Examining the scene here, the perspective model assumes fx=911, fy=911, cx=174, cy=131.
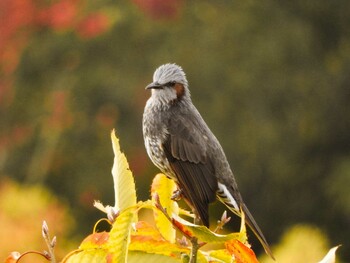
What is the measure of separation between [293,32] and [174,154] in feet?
Answer: 45.5

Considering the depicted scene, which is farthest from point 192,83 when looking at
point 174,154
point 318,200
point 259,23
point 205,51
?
point 174,154

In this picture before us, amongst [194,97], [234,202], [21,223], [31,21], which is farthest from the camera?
[194,97]

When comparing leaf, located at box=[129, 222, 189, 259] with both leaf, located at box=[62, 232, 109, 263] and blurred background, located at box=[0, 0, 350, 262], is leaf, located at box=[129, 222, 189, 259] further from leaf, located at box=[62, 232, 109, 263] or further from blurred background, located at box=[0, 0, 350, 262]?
blurred background, located at box=[0, 0, 350, 262]

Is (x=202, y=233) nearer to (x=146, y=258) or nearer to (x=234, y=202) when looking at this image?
(x=146, y=258)

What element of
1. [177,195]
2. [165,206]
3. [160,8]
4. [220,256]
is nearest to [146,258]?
[220,256]

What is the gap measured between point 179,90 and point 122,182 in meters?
1.66

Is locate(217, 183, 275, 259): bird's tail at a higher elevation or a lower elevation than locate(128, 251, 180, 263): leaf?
lower

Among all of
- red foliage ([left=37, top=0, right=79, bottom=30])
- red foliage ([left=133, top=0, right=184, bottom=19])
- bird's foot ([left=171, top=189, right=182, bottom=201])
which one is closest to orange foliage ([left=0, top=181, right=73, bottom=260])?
bird's foot ([left=171, top=189, right=182, bottom=201])

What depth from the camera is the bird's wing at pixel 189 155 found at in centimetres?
347

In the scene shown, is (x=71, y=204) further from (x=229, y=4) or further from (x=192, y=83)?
(x=229, y=4)

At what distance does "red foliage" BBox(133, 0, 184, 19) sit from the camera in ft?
53.5

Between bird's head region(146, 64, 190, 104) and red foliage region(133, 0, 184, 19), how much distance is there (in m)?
12.6

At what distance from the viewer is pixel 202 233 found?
5.67 feet

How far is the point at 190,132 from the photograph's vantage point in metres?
3.52
